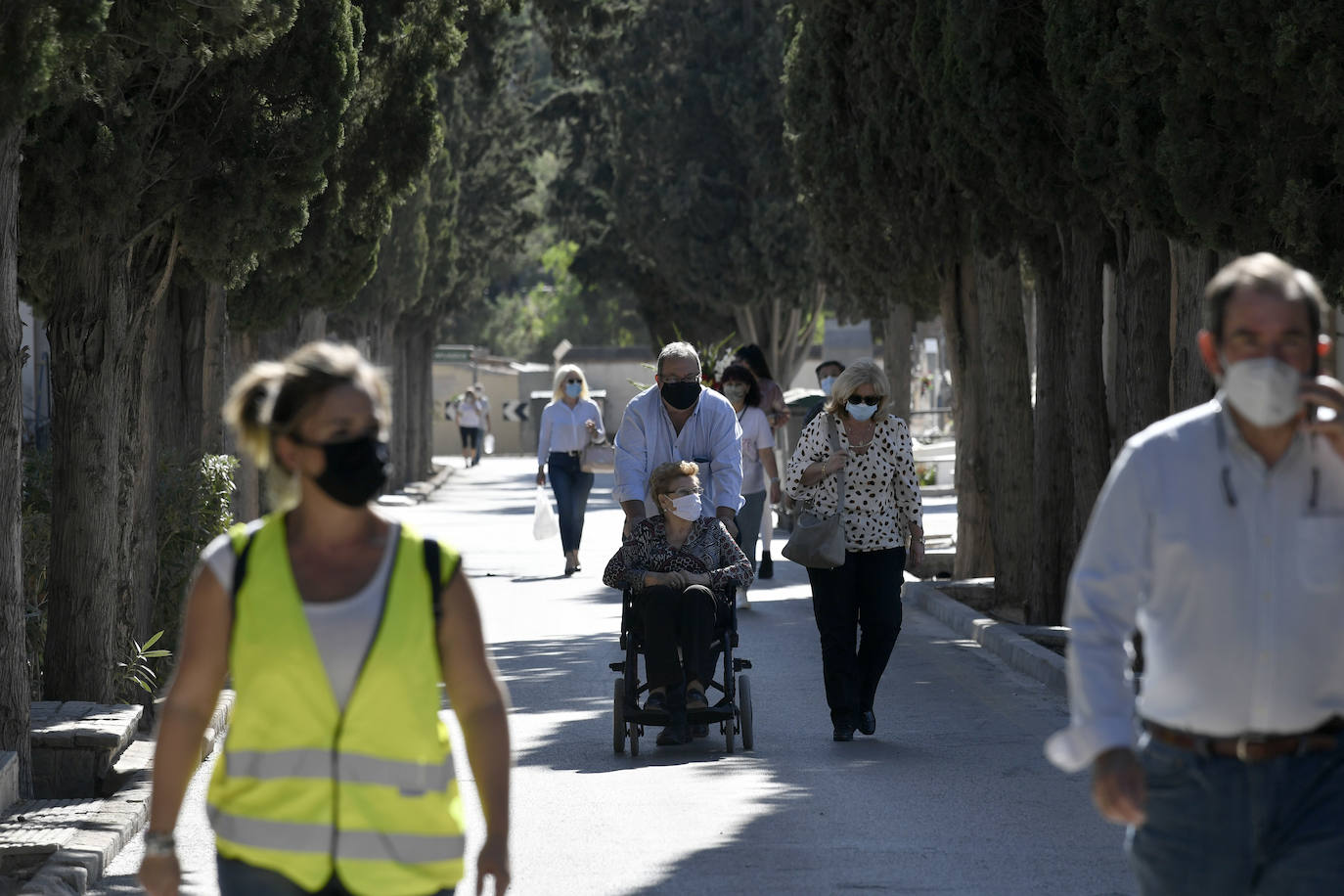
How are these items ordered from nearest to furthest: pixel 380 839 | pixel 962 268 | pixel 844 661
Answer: pixel 380 839
pixel 844 661
pixel 962 268

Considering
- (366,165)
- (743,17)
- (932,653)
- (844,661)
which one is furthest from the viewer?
(743,17)

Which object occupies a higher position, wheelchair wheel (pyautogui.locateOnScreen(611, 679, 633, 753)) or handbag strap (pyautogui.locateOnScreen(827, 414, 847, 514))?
handbag strap (pyautogui.locateOnScreen(827, 414, 847, 514))

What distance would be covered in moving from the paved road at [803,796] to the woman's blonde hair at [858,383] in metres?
1.59

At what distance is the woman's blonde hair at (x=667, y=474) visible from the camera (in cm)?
949

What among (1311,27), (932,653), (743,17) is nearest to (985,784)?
(1311,27)

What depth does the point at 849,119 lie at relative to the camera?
19.1 metres

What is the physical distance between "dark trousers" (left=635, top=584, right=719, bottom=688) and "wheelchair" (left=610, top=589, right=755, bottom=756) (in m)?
0.09

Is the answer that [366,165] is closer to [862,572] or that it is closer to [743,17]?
[862,572]

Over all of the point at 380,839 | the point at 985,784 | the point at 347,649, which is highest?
the point at 347,649

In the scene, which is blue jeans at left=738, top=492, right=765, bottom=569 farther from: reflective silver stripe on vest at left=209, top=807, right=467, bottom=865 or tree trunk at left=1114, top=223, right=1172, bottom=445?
reflective silver stripe on vest at left=209, top=807, right=467, bottom=865

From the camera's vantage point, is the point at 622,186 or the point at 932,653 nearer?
the point at 932,653

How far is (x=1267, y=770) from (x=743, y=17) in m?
35.4

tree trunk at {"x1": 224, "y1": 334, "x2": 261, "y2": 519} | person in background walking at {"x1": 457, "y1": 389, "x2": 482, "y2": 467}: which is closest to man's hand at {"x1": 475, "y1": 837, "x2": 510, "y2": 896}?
tree trunk at {"x1": 224, "y1": 334, "x2": 261, "y2": 519}

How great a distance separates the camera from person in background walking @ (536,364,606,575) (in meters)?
18.8
